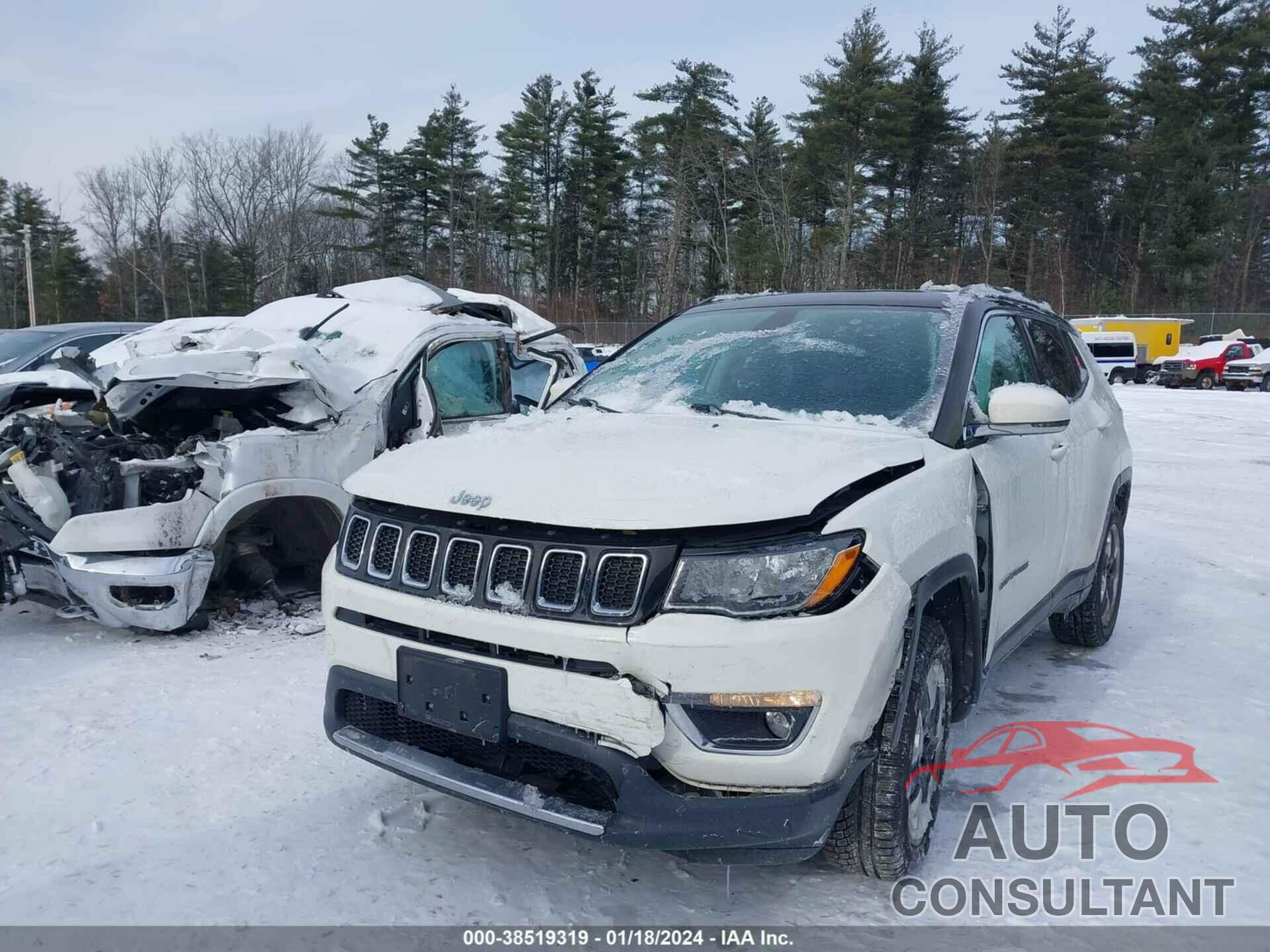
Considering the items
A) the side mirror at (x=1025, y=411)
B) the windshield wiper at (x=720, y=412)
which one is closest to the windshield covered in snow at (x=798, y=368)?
the windshield wiper at (x=720, y=412)

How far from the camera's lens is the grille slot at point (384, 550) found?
259 centimetres

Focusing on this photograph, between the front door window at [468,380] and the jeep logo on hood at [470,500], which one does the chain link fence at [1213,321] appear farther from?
the jeep logo on hood at [470,500]

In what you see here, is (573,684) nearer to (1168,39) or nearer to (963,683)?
(963,683)

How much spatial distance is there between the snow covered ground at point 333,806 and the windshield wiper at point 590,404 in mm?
1472

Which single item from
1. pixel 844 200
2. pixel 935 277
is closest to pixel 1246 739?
pixel 844 200

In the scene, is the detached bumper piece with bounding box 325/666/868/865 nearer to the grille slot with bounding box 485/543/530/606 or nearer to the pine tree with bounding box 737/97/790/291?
the grille slot with bounding box 485/543/530/606

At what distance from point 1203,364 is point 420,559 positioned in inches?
1338

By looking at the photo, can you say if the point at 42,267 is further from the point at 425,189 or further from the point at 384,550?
the point at 384,550

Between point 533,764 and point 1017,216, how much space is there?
50.9 m

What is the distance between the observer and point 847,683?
7.11 feet

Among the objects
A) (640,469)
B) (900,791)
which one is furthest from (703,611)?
(900,791)

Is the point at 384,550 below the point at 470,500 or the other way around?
below

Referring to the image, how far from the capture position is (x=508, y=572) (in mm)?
2338

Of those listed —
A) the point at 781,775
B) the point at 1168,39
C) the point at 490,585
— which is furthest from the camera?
the point at 1168,39
